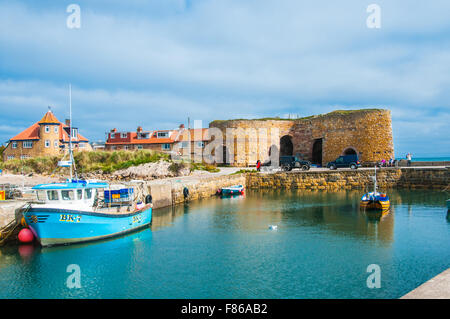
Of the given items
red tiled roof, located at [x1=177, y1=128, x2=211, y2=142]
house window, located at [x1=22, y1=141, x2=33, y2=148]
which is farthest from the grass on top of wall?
red tiled roof, located at [x1=177, y1=128, x2=211, y2=142]

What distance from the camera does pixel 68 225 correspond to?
14820 millimetres

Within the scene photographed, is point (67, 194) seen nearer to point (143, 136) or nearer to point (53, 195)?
point (53, 195)

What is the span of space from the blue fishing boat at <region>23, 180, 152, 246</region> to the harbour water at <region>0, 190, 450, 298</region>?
0.45 metres

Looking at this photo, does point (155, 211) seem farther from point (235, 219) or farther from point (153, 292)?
point (153, 292)

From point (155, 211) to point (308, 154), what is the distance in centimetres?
2644

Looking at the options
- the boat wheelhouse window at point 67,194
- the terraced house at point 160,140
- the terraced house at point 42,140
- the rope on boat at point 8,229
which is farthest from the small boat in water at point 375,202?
the terraced house at point 42,140

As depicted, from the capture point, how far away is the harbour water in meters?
10.7

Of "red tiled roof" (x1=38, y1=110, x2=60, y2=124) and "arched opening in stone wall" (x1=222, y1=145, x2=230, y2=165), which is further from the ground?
"red tiled roof" (x1=38, y1=110, x2=60, y2=124)

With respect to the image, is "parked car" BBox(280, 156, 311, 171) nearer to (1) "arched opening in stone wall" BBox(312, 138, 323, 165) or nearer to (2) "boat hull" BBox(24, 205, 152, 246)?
(1) "arched opening in stone wall" BBox(312, 138, 323, 165)

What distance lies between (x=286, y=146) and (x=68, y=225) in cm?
3882

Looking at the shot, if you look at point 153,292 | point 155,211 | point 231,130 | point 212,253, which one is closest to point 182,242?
point 212,253

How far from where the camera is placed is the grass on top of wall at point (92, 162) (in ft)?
125

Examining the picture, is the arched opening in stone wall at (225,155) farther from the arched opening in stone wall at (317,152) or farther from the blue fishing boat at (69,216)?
the blue fishing boat at (69,216)
